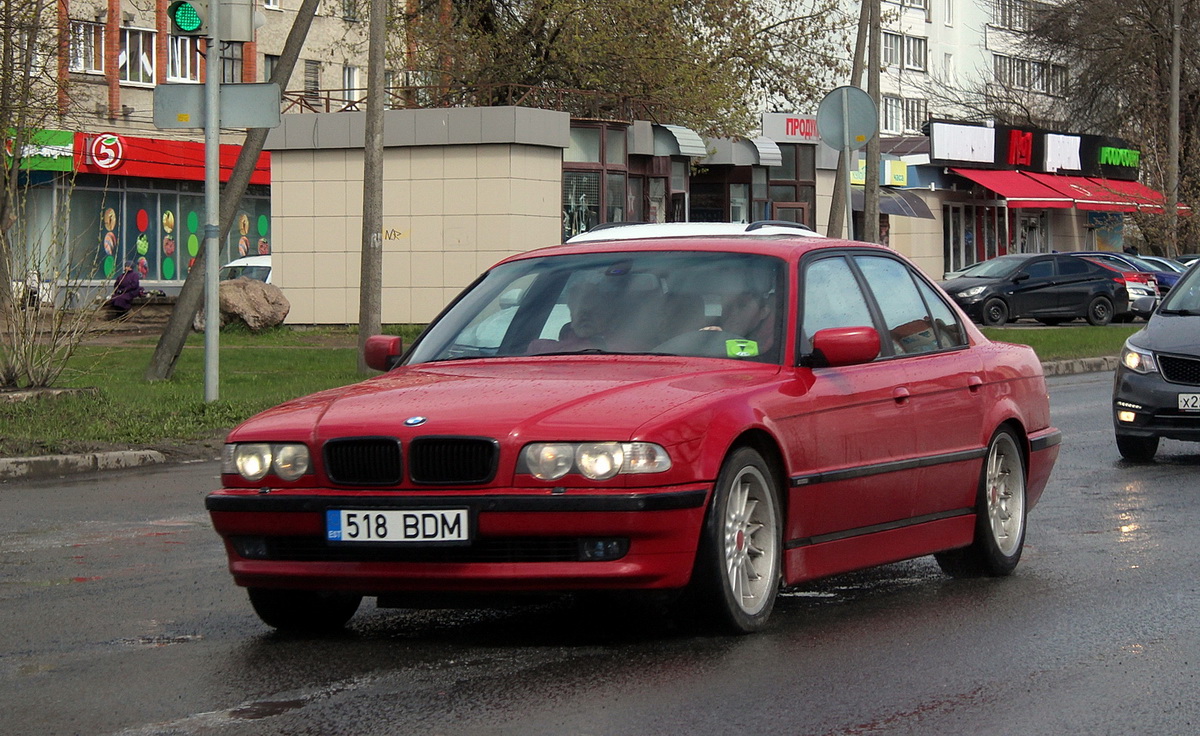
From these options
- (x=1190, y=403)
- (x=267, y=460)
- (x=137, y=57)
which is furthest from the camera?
(x=137, y=57)

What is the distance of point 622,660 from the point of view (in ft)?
19.1

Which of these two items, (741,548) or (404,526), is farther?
(741,548)

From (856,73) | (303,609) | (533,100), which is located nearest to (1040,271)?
(533,100)

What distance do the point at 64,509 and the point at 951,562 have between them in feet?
17.9

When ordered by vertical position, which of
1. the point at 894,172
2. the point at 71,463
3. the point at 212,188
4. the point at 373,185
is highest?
the point at 894,172

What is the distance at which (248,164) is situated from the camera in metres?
21.3

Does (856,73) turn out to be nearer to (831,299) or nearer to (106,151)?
(831,299)

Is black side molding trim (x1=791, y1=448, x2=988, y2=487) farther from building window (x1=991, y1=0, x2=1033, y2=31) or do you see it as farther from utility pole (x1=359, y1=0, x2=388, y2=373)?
building window (x1=991, y1=0, x2=1033, y2=31)

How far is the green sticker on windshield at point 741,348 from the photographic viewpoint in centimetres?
672

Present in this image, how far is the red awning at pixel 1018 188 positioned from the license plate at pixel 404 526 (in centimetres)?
5189

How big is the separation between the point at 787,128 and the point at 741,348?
3774 centimetres

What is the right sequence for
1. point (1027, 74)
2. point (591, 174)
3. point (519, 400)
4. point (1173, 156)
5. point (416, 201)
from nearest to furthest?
point (519, 400) → point (416, 201) → point (591, 174) → point (1173, 156) → point (1027, 74)

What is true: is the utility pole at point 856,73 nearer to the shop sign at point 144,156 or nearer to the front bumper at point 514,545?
the front bumper at point 514,545

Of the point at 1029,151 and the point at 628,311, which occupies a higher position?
the point at 1029,151
